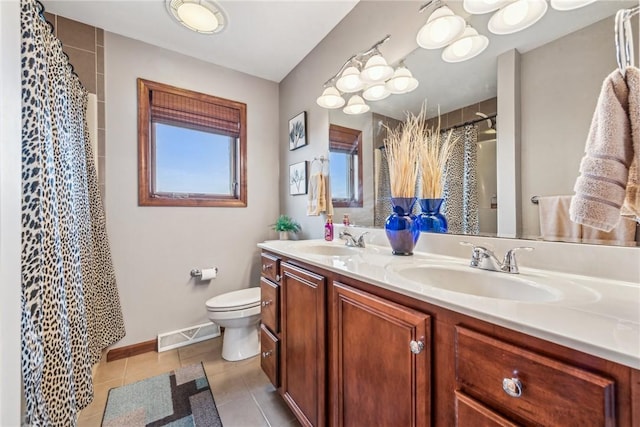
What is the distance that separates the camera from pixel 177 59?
2.14 meters

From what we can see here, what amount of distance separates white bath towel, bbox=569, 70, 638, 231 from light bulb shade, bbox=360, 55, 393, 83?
1097 millimetres

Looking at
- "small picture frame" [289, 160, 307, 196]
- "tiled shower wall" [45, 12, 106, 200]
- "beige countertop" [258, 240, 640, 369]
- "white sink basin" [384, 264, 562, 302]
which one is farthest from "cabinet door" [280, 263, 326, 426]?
"tiled shower wall" [45, 12, 106, 200]

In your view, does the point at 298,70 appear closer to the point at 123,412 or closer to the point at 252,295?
the point at 252,295

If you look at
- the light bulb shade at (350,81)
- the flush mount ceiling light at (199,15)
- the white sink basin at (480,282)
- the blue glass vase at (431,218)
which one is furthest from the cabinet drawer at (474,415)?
the flush mount ceiling light at (199,15)

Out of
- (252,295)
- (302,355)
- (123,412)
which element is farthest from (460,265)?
(123,412)

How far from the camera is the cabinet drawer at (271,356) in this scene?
1.41 metres

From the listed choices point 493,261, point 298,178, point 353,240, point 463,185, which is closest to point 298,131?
point 298,178

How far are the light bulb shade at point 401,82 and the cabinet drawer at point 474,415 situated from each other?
54.2 inches

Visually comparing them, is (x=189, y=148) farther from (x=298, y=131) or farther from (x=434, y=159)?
(x=434, y=159)

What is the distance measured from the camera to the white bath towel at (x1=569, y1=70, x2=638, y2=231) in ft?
1.70

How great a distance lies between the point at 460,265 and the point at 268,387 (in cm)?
140

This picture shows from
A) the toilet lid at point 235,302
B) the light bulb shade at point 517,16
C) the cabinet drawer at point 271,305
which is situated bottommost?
the toilet lid at point 235,302

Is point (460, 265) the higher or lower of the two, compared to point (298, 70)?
lower

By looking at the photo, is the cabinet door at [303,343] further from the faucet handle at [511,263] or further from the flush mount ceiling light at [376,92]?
the flush mount ceiling light at [376,92]
